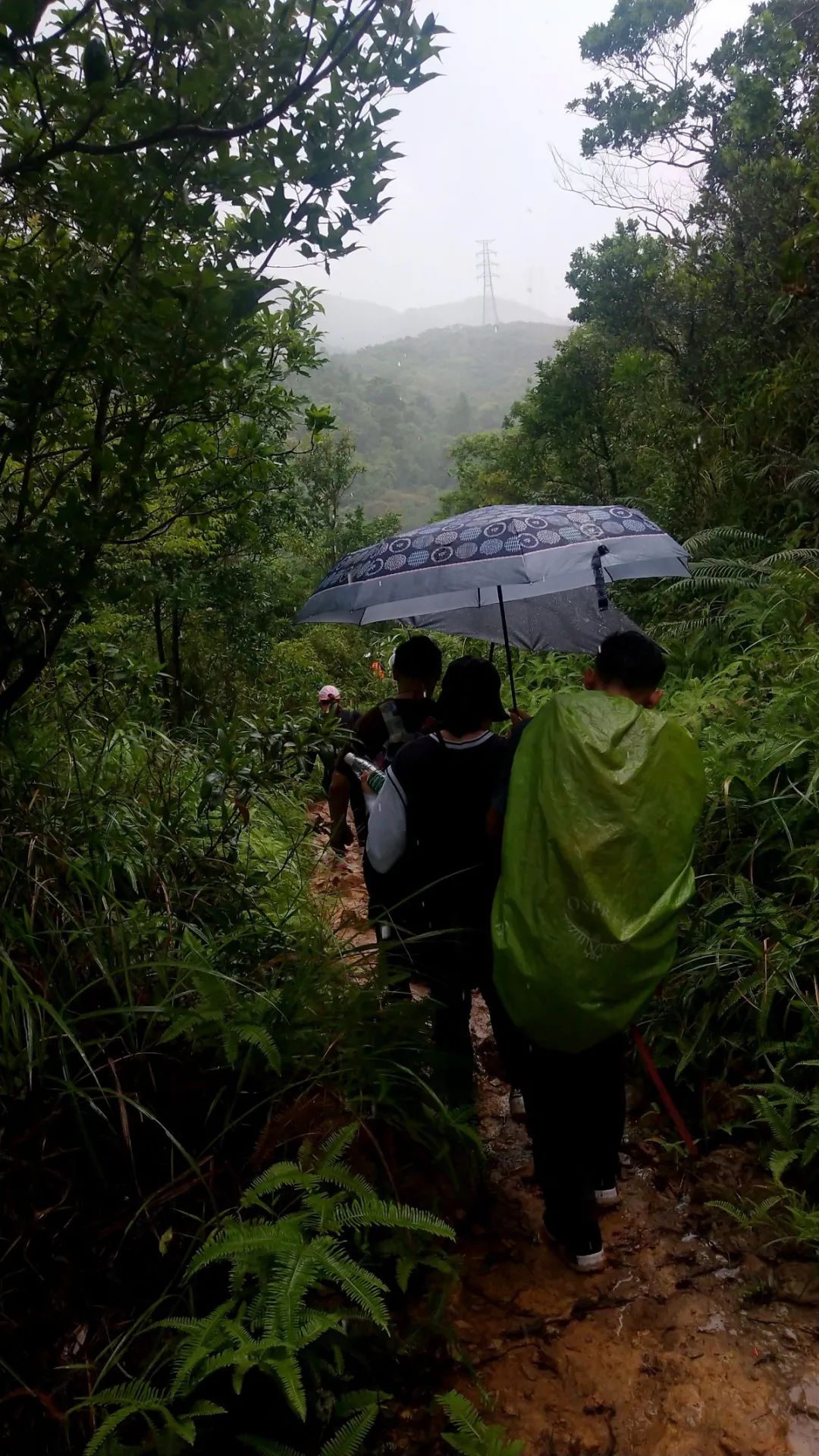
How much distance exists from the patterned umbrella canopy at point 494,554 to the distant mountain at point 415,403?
4134 cm

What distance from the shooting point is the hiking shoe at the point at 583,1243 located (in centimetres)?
248

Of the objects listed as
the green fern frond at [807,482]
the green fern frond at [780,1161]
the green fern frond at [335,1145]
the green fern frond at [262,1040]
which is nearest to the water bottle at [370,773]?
the green fern frond at [262,1040]

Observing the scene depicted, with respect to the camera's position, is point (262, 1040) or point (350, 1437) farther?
point (262, 1040)

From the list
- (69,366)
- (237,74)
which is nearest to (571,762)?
(69,366)

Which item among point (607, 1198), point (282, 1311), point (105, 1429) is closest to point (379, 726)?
Result: point (607, 1198)

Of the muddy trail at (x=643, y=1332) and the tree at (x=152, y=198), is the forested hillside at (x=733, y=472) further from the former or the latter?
the tree at (x=152, y=198)

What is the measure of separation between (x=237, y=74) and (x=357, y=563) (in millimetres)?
1573

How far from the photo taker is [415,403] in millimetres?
104250

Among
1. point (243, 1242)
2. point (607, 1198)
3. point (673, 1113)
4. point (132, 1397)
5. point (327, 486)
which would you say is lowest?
point (607, 1198)

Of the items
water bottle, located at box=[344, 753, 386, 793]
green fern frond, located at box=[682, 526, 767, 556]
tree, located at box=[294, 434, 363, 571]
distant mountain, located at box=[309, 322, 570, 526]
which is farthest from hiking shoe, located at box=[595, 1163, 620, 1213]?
distant mountain, located at box=[309, 322, 570, 526]

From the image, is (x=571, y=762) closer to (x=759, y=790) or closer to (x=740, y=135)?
(x=759, y=790)

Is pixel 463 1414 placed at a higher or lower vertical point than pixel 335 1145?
lower

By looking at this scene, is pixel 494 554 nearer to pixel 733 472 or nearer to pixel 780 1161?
pixel 780 1161

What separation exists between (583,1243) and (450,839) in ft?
4.42
